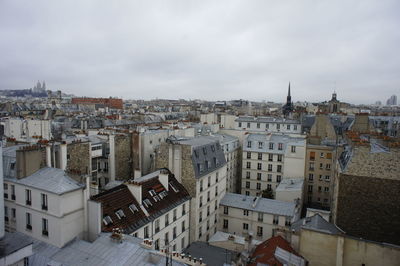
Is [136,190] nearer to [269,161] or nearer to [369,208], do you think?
[369,208]

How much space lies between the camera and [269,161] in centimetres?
4094

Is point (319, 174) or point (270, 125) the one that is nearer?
point (319, 174)

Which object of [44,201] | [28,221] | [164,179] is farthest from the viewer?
[164,179]

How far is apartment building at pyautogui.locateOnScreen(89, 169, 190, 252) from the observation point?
62.2 feet

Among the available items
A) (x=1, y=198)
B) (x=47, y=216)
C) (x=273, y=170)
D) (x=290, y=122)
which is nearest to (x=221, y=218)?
(x=273, y=170)

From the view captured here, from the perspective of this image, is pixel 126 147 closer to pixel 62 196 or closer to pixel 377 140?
pixel 62 196

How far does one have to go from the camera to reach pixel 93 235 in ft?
58.9

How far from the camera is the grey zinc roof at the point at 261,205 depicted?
2825 cm

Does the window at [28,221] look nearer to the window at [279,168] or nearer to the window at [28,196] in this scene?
the window at [28,196]

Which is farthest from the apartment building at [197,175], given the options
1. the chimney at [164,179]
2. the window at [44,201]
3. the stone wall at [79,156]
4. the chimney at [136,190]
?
the window at [44,201]

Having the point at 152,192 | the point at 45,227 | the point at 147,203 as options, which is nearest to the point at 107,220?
the point at 45,227

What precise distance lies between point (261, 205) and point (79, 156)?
18.7 meters

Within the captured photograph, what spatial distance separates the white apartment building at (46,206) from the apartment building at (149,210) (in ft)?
3.37

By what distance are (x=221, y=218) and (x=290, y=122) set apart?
98.3 ft
